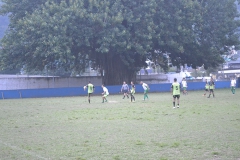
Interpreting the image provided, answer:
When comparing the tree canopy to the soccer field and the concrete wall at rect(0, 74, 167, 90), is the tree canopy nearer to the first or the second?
the concrete wall at rect(0, 74, 167, 90)

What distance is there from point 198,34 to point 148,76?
13363mm

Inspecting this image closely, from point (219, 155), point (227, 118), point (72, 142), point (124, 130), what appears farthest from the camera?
point (227, 118)

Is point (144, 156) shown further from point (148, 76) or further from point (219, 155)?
point (148, 76)

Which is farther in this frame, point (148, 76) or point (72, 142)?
point (148, 76)

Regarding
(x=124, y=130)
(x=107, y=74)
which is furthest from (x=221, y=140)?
(x=107, y=74)

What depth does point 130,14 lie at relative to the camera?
1993 inches

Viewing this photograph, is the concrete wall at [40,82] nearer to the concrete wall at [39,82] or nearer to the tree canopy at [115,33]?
the concrete wall at [39,82]

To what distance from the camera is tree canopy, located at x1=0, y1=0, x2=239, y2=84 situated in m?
48.3

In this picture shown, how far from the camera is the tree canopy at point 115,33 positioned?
48.3m

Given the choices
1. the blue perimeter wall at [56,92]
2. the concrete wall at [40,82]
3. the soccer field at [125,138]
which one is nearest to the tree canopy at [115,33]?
the concrete wall at [40,82]

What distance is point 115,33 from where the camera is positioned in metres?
48.9

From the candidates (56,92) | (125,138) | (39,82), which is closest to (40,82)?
(39,82)

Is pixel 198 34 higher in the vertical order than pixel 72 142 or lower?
higher

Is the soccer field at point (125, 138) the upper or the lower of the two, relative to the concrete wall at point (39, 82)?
lower
